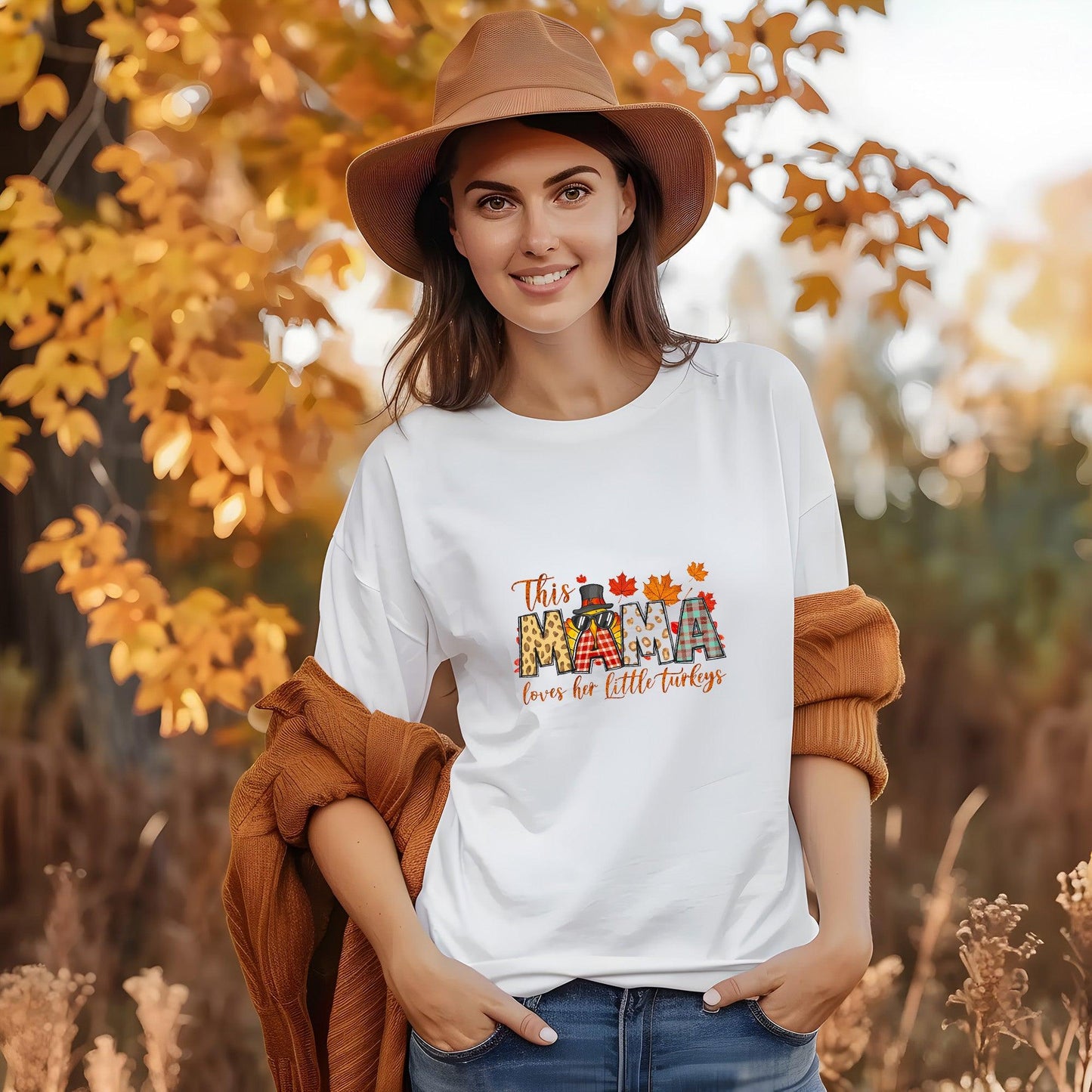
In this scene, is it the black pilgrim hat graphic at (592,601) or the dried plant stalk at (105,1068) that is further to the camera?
the dried plant stalk at (105,1068)

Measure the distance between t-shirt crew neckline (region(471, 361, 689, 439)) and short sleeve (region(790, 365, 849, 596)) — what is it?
176mm

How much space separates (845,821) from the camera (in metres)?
1.58

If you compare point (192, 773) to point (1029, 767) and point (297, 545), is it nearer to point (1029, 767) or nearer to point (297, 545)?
point (297, 545)

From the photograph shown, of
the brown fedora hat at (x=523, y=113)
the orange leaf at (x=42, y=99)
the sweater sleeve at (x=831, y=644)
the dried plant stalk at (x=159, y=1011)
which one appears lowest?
the dried plant stalk at (x=159, y=1011)

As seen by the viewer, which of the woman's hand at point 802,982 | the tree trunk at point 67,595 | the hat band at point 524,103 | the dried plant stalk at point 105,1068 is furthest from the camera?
the tree trunk at point 67,595

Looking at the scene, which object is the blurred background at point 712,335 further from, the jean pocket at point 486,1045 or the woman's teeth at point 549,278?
the jean pocket at point 486,1045

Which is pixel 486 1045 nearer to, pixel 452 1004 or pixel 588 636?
pixel 452 1004

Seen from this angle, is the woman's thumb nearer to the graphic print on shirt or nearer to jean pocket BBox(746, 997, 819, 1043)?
jean pocket BBox(746, 997, 819, 1043)

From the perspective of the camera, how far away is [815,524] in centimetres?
164

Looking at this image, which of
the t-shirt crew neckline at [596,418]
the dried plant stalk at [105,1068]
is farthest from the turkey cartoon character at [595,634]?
the dried plant stalk at [105,1068]

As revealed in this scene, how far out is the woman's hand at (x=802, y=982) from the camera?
1461 mm

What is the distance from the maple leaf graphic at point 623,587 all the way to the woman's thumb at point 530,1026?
0.52 meters

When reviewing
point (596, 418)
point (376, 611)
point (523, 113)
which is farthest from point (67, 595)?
point (523, 113)

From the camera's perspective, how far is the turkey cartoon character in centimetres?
153
